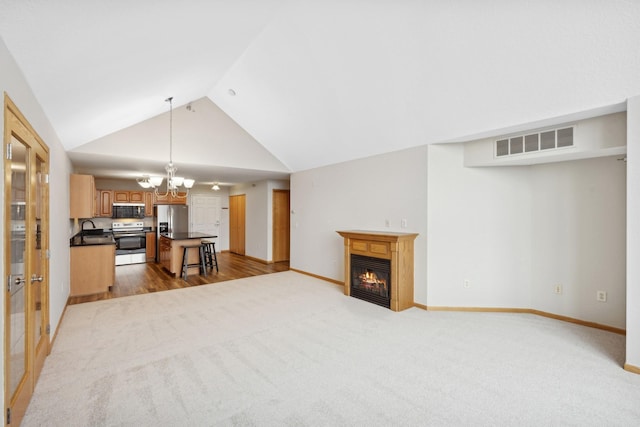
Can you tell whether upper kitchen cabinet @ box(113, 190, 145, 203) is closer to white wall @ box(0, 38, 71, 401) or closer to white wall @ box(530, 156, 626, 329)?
white wall @ box(0, 38, 71, 401)

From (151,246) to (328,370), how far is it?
752 centimetres

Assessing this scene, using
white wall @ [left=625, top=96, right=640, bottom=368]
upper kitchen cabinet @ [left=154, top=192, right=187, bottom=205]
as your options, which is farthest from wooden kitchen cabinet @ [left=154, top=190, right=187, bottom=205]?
white wall @ [left=625, top=96, right=640, bottom=368]

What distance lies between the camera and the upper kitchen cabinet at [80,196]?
4785 millimetres

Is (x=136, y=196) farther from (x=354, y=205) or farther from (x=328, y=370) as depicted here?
(x=328, y=370)

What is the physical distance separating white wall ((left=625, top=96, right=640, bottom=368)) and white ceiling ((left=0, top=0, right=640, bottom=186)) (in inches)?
10.9

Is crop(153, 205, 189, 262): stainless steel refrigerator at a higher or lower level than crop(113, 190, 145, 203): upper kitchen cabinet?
lower

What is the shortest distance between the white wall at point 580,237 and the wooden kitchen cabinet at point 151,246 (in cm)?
872

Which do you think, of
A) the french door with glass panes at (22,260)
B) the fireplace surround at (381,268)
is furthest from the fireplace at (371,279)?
the french door with glass panes at (22,260)

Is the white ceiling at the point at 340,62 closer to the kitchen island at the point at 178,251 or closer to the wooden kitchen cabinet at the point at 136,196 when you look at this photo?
the kitchen island at the point at 178,251

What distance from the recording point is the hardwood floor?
514 centimetres

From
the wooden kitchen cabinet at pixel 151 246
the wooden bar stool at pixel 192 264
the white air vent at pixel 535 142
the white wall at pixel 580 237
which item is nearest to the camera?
the white air vent at pixel 535 142

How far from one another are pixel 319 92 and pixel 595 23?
285 cm

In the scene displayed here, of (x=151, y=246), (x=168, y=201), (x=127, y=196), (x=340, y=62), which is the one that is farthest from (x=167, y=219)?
(x=340, y=62)

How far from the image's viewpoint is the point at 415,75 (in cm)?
330
